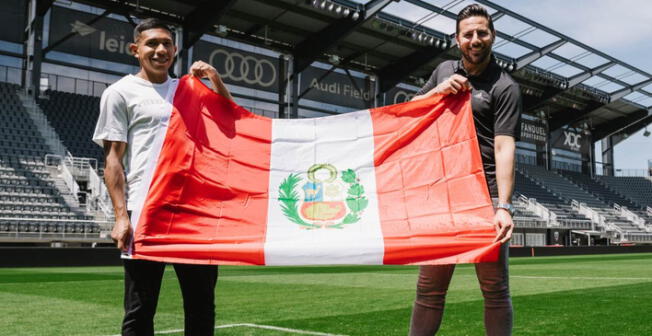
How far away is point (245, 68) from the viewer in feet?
91.0

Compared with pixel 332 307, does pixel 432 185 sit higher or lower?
higher

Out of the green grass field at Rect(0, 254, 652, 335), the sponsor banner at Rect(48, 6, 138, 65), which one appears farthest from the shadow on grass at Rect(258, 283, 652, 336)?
the sponsor banner at Rect(48, 6, 138, 65)

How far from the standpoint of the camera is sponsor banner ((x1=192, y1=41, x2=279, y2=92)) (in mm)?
26266

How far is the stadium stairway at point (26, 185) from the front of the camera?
727 inches

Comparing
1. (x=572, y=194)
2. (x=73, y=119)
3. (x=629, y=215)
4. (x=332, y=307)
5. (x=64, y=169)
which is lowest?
(x=332, y=307)

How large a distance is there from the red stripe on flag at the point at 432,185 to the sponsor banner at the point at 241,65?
23.2 m

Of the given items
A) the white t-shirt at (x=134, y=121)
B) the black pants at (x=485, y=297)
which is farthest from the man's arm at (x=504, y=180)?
the white t-shirt at (x=134, y=121)

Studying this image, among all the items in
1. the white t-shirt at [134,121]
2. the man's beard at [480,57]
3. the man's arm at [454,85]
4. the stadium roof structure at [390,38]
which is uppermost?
the stadium roof structure at [390,38]

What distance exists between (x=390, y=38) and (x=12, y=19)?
52.3 feet

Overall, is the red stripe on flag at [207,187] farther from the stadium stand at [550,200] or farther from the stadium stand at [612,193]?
the stadium stand at [612,193]

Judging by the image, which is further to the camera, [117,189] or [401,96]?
[401,96]

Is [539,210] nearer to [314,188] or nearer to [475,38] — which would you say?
[314,188]

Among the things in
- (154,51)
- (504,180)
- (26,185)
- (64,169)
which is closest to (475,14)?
(504,180)

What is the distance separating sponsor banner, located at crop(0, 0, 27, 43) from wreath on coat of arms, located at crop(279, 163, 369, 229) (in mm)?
22814
